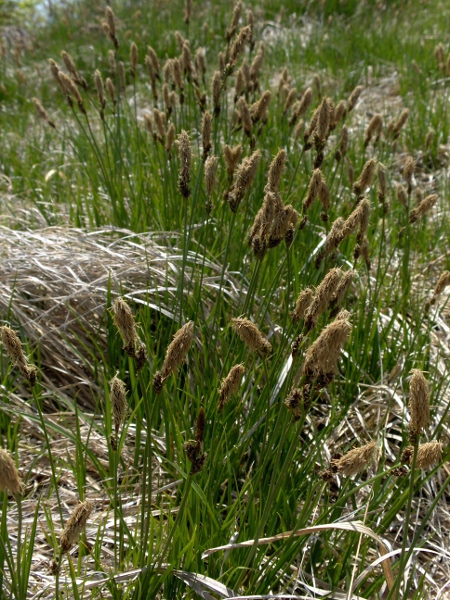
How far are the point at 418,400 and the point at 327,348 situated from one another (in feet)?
0.53

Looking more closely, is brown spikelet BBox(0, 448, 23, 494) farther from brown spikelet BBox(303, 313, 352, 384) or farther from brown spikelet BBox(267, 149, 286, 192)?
brown spikelet BBox(267, 149, 286, 192)

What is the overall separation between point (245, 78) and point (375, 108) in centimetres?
294

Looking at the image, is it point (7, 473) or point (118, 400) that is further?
point (118, 400)

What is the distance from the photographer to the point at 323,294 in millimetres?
1133

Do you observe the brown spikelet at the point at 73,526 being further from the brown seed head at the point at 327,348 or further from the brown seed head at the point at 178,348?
the brown seed head at the point at 327,348

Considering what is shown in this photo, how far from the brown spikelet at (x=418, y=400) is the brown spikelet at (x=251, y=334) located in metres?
0.32

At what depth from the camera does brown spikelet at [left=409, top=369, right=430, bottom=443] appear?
37.5 inches

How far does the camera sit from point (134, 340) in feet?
3.51

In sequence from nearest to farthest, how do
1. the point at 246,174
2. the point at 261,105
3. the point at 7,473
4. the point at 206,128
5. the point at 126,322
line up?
the point at 7,473 → the point at 126,322 → the point at 246,174 → the point at 206,128 → the point at 261,105

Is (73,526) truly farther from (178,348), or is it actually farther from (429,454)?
(429,454)

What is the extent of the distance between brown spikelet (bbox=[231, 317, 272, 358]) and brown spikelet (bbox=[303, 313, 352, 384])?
0.56ft

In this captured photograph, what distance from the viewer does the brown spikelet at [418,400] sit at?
0.95 m

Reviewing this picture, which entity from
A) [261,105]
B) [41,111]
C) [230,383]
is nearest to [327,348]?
[230,383]

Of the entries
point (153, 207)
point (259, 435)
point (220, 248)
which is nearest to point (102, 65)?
point (153, 207)
